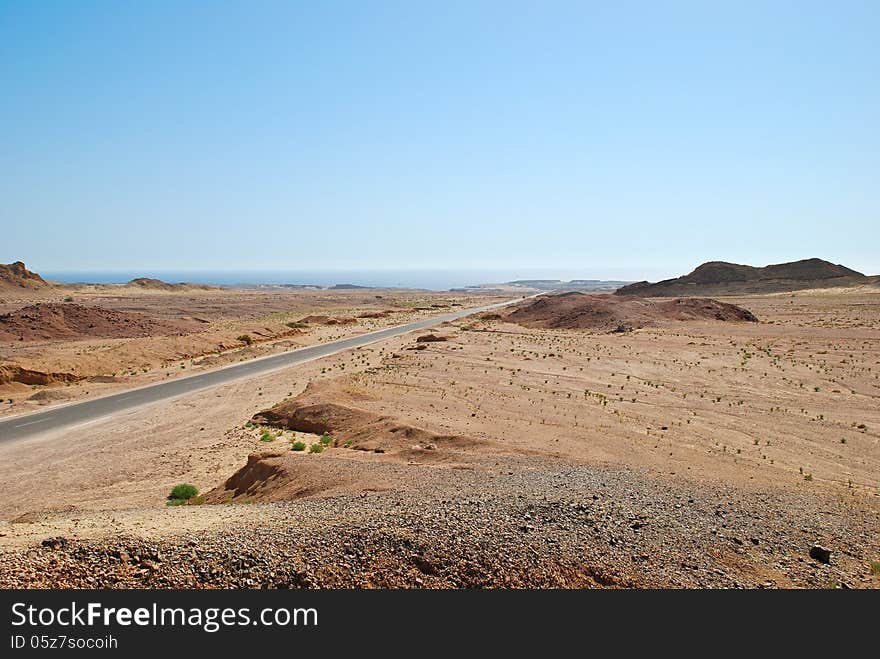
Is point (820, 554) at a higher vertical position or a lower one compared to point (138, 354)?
higher

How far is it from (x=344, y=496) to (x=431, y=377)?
68.5ft

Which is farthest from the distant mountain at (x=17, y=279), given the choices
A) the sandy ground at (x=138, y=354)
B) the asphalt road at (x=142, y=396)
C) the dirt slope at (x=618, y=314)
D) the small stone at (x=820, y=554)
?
the small stone at (x=820, y=554)

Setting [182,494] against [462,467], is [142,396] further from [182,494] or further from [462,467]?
[462,467]

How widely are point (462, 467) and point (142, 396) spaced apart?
22.8 meters

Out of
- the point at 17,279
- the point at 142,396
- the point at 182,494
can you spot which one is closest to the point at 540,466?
the point at 182,494

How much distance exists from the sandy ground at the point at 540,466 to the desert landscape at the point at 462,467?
73 millimetres

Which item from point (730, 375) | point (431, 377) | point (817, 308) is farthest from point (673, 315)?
point (431, 377)

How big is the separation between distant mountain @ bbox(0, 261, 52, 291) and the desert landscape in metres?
72.8

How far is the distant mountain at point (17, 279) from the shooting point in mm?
110188

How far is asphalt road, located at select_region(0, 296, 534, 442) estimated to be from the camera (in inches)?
971

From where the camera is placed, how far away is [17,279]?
11319 cm

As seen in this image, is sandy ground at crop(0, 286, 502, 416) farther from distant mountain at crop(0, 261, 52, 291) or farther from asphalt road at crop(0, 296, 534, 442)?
distant mountain at crop(0, 261, 52, 291)

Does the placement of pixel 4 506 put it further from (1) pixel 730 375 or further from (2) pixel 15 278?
(2) pixel 15 278

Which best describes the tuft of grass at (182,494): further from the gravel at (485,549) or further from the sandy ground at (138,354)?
the sandy ground at (138,354)
